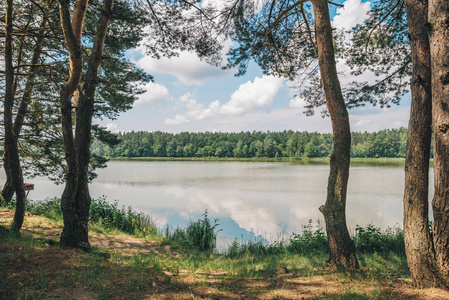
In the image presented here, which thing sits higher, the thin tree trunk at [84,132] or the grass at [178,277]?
the thin tree trunk at [84,132]

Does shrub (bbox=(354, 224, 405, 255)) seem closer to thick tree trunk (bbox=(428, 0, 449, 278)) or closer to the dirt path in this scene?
the dirt path

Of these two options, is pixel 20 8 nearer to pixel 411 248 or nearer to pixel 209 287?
pixel 209 287

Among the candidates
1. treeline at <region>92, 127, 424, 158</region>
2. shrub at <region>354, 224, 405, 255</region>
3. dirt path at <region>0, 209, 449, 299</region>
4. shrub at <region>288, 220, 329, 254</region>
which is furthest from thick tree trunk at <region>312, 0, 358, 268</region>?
treeline at <region>92, 127, 424, 158</region>

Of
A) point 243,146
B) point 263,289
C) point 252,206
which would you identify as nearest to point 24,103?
point 263,289

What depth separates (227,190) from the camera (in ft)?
Result: 58.8

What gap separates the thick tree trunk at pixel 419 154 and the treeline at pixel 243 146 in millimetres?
74577

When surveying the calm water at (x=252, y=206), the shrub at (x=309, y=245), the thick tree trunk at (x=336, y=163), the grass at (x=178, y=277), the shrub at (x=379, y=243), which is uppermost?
the thick tree trunk at (x=336, y=163)

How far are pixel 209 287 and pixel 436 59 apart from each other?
3597mm

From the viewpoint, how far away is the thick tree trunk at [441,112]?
101 inches

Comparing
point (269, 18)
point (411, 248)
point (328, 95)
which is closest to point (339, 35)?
point (269, 18)

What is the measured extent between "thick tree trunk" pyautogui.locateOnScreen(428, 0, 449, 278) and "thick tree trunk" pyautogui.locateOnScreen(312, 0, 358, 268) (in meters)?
1.25

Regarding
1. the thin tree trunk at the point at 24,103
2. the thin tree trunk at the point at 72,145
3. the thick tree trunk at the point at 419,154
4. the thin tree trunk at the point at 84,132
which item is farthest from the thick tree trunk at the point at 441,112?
the thin tree trunk at the point at 24,103

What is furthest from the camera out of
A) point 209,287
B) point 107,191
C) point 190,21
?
point 107,191

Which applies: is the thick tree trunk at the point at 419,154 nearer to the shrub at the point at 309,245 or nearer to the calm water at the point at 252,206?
the shrub at the point at 309,245
